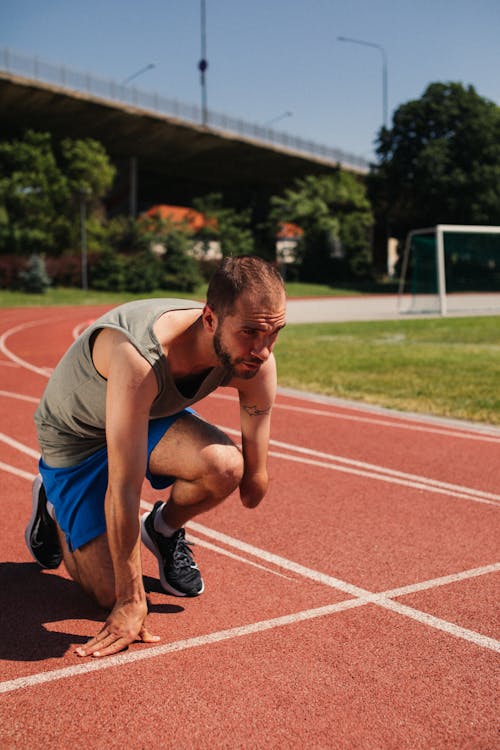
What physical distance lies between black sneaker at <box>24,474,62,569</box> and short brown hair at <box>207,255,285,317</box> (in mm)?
1476

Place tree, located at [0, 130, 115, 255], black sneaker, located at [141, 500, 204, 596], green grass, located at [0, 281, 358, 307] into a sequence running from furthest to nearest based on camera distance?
tree, located at [0, 130, 115, 255] → green grass, located at [0, 281, 358, 307] → black sneaker, located at [141, 500, 204, 596]

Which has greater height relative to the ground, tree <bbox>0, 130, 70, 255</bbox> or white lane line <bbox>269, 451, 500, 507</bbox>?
tree <bbox>0, 130, 70, 255</bbox>

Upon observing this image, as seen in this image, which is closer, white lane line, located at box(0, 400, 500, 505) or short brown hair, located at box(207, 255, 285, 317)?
short brown hair, located at box(207, 255, 285, 317)

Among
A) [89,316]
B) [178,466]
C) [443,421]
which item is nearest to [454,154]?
[89,316]

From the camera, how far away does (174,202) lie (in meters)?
58.8

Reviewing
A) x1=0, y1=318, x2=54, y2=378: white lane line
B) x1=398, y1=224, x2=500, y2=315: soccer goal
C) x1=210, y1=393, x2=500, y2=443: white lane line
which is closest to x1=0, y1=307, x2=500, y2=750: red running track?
x1=210, y1=393, x2=500, y2=443: white lane line

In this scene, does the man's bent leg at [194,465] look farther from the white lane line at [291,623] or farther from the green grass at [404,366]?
the green grass at [404,366]

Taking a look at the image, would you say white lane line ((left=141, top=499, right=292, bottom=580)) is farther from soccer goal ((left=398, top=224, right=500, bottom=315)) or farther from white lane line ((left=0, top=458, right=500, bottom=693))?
soccer goal ((left=398, top=224, right=500, bottom=315))

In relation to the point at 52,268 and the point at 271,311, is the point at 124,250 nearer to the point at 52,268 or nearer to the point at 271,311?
the point at 52,268

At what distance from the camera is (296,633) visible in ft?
10.3

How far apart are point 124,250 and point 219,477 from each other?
35.8 meters

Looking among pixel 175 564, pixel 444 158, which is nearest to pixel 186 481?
pixel 175 564

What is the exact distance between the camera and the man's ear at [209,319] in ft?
9.04

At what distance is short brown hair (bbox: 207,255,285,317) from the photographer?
2.65 meters
